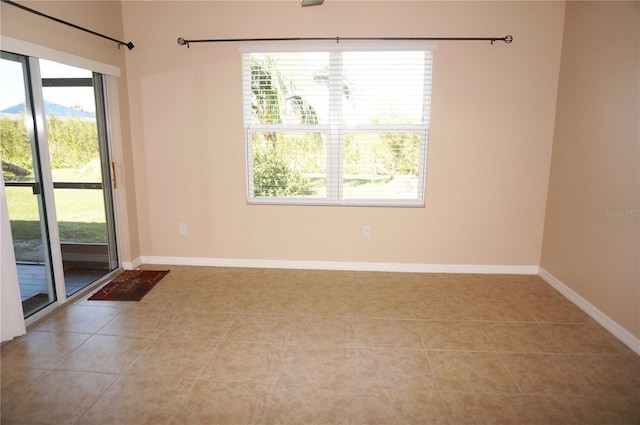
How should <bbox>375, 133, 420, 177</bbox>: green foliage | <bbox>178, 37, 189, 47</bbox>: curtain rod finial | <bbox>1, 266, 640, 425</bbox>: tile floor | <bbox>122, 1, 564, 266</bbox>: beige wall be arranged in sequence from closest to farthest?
<bbox>1, 266, 640, 425</bbox>: tile floor, <bbox>122, 1, 564, 266</bbox>: beige wall, <bbox>178, 37, 189, 47</bbox>: curtain rod finial, <bbox>375, 133, 420, 177</bbox>: green foliage

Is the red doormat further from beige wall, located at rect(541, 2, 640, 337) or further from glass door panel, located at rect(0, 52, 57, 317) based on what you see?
beige wall, located at rect(541, 2, 640, 337)

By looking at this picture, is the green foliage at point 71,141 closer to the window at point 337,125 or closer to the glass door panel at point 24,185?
the glass door panel at point 24,185

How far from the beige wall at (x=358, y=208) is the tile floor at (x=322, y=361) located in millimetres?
672

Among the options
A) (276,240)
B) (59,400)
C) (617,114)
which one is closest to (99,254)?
(276,240)

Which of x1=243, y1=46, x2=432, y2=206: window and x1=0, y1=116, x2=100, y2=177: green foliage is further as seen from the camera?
x1=243, y1=46, x2=432, y2=206: window

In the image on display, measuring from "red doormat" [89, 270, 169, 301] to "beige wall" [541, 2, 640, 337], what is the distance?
12.3 feet

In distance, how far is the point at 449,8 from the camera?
11.4 feet

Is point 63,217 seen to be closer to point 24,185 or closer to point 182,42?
point 24,185

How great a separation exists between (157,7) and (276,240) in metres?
2.58

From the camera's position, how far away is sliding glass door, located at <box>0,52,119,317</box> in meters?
2.70

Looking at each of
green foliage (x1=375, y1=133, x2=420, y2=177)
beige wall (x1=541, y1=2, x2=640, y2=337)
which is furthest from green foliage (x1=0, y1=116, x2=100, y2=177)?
beige wall (x1=541, y1=2, x2=640, y2=337)

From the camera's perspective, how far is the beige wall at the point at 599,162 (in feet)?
8.47

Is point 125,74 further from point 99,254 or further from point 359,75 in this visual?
point 359,75

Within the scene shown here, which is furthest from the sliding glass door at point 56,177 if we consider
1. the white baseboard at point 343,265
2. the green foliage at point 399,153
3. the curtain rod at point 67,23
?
the green foliage at point 399,153
